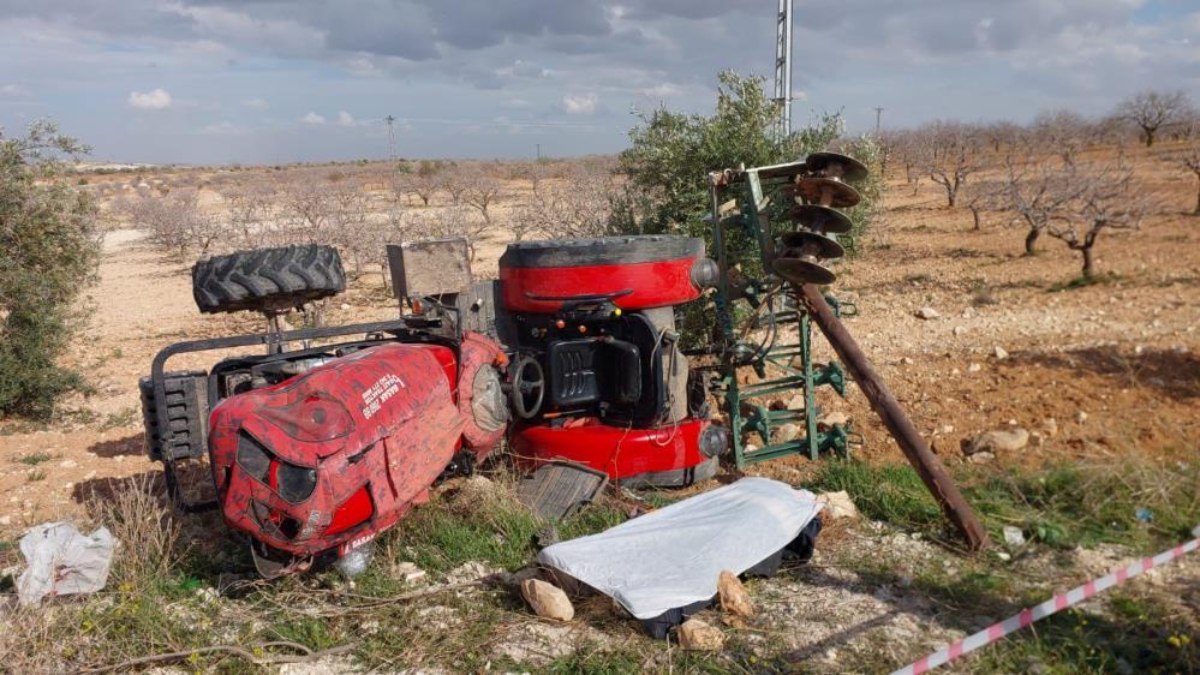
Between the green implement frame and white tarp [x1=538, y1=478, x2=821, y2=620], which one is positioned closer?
white tarp [x1=538, y1=478, x2=821, y2=620]

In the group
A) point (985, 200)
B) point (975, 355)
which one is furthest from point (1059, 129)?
point (975, 355)

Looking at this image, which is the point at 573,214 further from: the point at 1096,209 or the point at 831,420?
the point at 831,420

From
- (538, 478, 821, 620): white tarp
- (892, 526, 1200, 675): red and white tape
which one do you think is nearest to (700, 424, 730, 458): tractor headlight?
(538, 478, 821, 620): white tarp

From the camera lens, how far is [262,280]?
4.89m

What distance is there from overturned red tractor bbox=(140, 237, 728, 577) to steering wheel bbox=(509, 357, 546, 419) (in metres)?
0.01

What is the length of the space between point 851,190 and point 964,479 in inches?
71.7

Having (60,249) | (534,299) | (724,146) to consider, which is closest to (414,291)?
(534,299)

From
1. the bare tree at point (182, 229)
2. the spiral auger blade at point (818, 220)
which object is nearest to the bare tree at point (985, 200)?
the spiral auger blade at point (818, 220)

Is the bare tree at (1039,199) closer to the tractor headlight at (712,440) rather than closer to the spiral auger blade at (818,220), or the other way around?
the tractor headlight at (712,440)

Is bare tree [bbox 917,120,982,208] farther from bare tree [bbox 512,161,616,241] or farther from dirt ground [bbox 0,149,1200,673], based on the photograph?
dirt ground [bbox 0,149,1200,673]

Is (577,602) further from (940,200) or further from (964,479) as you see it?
(940,200)

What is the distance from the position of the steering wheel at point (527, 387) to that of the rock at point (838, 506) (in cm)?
165

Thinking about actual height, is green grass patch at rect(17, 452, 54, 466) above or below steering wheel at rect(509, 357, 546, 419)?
below

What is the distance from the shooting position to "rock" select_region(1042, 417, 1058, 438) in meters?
6.40
